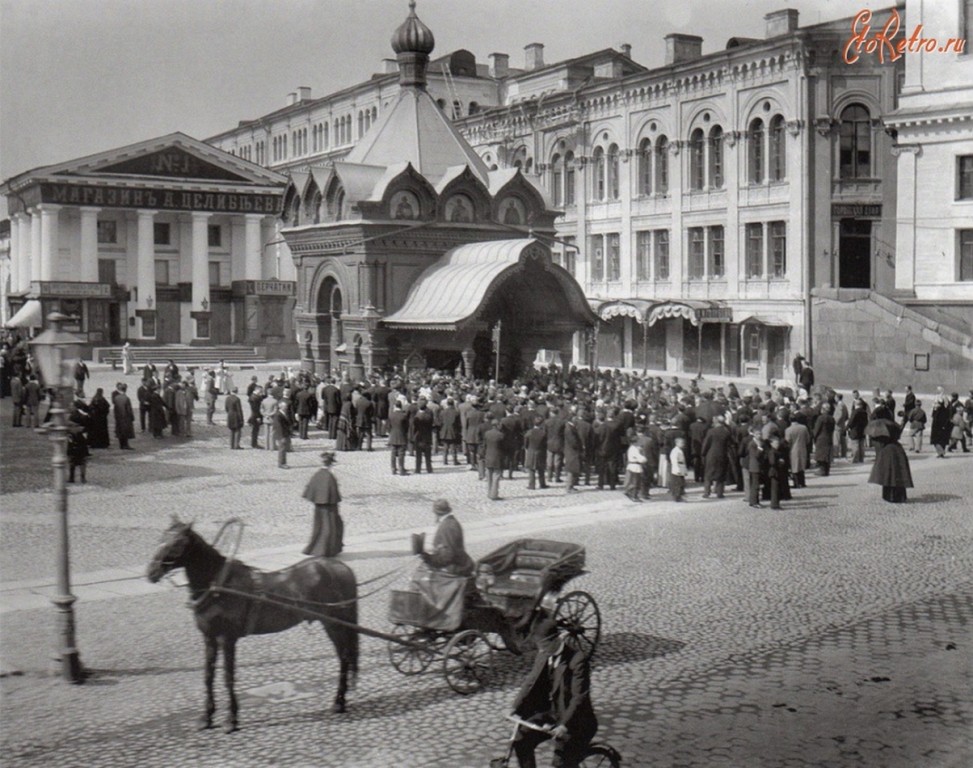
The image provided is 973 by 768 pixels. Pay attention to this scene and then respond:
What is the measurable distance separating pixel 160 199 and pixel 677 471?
55.5 meters

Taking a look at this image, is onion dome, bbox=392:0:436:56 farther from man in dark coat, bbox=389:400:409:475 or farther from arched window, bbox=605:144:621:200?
man in dark coat, bbox=389:400:409:475

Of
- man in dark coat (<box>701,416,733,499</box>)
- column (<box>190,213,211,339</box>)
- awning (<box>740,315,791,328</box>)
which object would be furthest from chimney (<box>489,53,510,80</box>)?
man in dark coat (<box>701,416,733,499</box>)

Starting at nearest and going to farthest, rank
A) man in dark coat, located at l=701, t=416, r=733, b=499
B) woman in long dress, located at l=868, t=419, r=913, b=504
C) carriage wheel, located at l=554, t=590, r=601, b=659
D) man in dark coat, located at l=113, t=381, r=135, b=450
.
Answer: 1. carriage wheel, located at l=554, t=590, r=601, b=659
2. woman in long dress, located at l=868, t=419, r=913, b=504
3. man in dark coat, located at l=701, t=416, r=733, b=499
4. man in dark coat, located at l=113, t=381, r=135, b=450

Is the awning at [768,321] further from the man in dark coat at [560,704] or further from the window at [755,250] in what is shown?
the man in dark coat at [560,704]

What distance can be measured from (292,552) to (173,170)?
5782 centimetres

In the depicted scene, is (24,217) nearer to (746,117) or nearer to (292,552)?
(746,117)

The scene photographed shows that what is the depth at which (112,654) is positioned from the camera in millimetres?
12594

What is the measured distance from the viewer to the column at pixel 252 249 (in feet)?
250

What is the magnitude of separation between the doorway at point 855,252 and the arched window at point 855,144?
6.80 ft

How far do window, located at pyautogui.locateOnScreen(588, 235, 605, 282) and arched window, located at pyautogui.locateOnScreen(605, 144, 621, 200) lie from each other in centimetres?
235

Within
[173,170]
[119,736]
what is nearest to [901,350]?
[119,736]

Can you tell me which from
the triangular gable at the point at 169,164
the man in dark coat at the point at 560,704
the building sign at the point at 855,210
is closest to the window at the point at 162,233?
the triangular gable at the point at 169,164

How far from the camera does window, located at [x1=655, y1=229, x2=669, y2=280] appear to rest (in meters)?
55.8

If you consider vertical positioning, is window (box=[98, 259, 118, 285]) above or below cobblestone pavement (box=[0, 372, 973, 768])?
above
